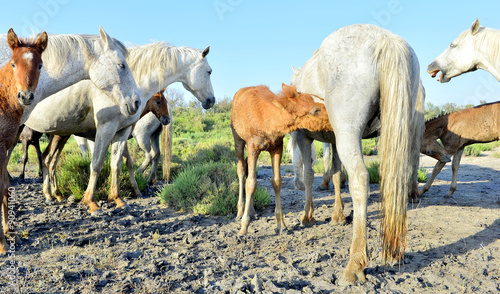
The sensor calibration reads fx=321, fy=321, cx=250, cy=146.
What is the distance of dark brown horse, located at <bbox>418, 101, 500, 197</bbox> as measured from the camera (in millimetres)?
6305

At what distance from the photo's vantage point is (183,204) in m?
5.66

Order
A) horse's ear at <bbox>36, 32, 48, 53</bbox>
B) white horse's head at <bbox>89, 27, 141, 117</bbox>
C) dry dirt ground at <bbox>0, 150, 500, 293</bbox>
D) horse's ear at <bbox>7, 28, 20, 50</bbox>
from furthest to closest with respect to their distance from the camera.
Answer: white horse's head at <bbox>89, 27, 141, 117</bbox> → horse's ear at <bbox>36, 32, 48, 53</bbox> → horse's ear at <bbox>7, 28, 20, 50</bbox> → dry dirt ground at <bbox>0, 150, 500, 293</bbox>

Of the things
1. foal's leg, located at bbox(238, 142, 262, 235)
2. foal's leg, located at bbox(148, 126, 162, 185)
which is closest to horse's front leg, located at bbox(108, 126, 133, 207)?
foal's leg, located at bbox(148, 126, 162, 185)

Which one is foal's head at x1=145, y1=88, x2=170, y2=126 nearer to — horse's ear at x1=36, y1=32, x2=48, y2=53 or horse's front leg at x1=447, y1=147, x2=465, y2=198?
horse's ear at x1=36, y1=32, x2=48, y2=53

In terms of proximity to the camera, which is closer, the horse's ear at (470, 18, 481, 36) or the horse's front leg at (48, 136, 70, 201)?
the horse's ear at (470, 18, 481, 36)

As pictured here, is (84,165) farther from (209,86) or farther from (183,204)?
(209,86)

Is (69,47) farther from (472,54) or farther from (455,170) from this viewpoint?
(455,170)

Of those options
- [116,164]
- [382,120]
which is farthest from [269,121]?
[116,164]

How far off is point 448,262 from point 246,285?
219 cm

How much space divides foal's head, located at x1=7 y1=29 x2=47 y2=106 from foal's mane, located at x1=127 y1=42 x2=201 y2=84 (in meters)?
2.42

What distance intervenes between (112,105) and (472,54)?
5.94 meters

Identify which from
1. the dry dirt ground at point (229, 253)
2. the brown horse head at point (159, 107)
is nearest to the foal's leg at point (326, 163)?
the dry dirt ground at point (229, 253)

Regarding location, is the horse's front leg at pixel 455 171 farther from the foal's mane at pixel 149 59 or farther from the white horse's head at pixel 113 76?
the white horse's head at pixel 113 76

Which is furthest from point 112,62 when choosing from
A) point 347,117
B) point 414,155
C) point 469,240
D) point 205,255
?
point 469,240
